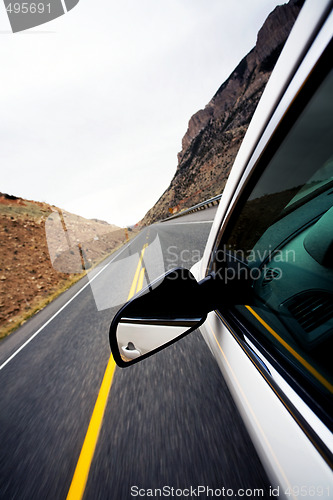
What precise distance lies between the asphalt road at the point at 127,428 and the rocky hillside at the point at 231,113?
144 feet

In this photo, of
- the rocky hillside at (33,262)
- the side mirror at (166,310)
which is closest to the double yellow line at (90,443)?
the side mirror at (166,310)

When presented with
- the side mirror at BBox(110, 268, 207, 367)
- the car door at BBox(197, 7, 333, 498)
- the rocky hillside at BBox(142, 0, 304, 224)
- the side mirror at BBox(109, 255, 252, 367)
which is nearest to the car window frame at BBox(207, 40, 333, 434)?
the car door at BBox(197, 7, 333, 498)

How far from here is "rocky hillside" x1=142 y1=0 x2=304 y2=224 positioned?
51.8m

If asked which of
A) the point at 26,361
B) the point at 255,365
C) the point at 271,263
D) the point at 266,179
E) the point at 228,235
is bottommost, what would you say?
the point at 26,361

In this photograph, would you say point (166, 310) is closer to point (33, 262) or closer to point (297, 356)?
point (297, 356)

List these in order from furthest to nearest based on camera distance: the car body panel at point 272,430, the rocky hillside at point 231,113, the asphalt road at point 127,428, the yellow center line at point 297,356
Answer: the rocky hillside at point 231,113
the asphalt road at point 127,428
the yellow center line at point 297,356
the car body panel at point 272,430

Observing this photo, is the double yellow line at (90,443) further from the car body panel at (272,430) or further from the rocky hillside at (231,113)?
the rocky hillside at (231,113)

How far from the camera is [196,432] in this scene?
1623 mm

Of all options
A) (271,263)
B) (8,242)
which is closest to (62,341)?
(271,263)

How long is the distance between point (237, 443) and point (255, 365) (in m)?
1.04

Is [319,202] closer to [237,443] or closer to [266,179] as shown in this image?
[266,179]

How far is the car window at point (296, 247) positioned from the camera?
0.80 meters

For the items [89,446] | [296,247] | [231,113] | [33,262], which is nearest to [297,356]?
[296,247]

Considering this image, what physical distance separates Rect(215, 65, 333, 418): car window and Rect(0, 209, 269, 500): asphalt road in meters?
1.00
